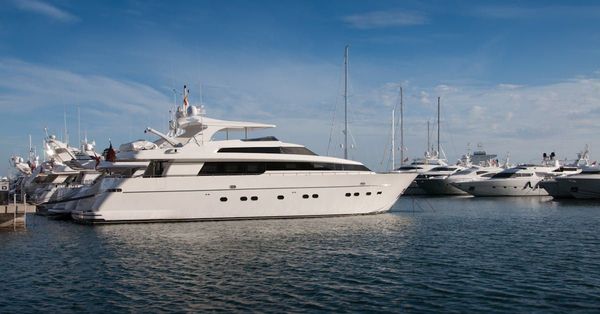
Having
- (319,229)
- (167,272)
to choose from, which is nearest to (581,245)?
(319,229)

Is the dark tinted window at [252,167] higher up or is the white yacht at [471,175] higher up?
the dark tinted window at [252,167]

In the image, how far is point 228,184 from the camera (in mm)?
30766

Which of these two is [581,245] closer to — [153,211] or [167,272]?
[167,272]

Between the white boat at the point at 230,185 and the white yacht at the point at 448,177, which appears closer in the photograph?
the white boat at the point at 230,185

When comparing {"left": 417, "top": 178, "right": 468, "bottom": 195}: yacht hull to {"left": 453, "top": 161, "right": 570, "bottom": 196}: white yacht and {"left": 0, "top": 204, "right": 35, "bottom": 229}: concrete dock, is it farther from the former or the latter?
{"left": 0, "top": 204, "right": 35, "bottom": 229}: concrete dock

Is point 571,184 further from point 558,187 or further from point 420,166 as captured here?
point 420,166

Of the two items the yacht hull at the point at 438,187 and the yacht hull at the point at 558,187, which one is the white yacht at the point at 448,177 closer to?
the yacht hull at the point at 438,187

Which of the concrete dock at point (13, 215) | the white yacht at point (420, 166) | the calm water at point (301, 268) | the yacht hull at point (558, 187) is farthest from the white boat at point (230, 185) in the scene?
the white yacht at point (420, 166)

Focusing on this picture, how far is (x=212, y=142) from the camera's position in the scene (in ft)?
105

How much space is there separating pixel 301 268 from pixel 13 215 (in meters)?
19.1

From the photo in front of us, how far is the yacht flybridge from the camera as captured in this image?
30000 millimetres

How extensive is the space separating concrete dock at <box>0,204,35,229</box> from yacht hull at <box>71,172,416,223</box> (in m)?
2.96

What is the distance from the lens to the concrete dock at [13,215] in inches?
1127

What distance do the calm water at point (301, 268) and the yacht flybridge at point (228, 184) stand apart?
2.06 metres
